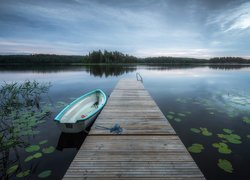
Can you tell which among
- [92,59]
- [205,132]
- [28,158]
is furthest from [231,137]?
[92,59]

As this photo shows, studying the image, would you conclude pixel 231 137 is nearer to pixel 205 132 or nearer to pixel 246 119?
pixel 205 132

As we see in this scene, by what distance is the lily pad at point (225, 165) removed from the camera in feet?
9.61

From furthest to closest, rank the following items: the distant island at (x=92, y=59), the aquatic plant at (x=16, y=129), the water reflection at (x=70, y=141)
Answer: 1. the distant island at (x=92, y=59)
2. the water reflection at (x=70, y=141)
3. the aquatic plant at (x=16, y=129)

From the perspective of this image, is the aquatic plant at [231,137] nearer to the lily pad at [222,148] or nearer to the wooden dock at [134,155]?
the lily pad at [222,148]

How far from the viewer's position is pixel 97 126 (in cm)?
376

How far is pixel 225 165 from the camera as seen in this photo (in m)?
3.02

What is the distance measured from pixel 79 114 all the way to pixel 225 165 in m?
5.16

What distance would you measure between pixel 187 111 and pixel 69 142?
5.71 meters

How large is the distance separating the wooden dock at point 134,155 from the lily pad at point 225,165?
1230 mm

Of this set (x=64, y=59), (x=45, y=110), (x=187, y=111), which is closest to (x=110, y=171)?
(x=187, y=111)

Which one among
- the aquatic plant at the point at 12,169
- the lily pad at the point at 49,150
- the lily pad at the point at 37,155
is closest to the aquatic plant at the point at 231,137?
the lily pad at the point at 49,150

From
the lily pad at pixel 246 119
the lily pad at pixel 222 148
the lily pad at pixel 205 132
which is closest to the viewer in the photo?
the lily pad at pixel 222 148

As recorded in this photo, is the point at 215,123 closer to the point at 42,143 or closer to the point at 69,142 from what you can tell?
the point at 69,142

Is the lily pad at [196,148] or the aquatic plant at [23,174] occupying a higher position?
the lily pad at [196,148]
